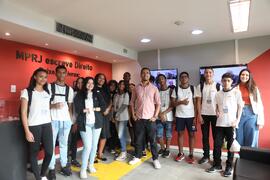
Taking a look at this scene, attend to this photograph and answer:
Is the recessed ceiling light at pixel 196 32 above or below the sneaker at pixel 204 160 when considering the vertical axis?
above

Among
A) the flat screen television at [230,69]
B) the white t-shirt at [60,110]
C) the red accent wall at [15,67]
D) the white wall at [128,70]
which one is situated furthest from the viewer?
the white wall at [128,70]

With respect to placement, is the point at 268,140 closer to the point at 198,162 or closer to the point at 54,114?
the point at 198,162

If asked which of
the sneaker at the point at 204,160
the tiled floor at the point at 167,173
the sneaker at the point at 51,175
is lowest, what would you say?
the tiled floor at the point at 167,173

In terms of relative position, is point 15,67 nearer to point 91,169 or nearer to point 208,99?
point 91,169

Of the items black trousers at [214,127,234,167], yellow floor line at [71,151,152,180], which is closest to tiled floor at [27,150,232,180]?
yellow floor line at [71,151,152,180]

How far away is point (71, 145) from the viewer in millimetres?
3332

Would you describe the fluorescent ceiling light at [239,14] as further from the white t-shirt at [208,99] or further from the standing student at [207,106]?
the white t-shirt at [208,99]

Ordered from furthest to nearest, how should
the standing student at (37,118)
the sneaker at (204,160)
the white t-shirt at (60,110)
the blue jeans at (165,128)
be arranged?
1. the blue jeans at (165,128)
2. the sneaker at (204,160)
3. the white t-shirt at (60,110)
4. the standing student at (37,118)

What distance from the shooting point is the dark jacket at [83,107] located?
2764 millimetres

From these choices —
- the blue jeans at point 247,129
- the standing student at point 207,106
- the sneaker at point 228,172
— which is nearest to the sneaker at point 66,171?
the standing student at point 207,106

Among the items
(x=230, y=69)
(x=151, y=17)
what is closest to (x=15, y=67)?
(x=151, y=17)

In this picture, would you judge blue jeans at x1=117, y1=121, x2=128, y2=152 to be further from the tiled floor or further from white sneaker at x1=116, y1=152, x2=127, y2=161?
the tiled floor

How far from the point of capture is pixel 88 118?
278 cm

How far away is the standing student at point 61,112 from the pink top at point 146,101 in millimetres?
1046
